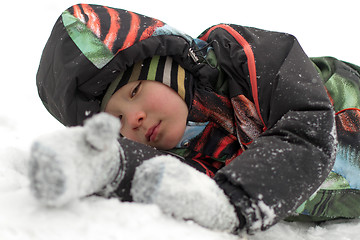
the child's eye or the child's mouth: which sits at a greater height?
the child's eye

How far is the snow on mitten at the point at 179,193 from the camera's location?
604 mm

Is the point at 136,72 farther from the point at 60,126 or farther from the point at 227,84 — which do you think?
the point at 60,126

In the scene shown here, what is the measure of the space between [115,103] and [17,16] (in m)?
1.52

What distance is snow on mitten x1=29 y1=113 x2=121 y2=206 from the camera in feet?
1.69

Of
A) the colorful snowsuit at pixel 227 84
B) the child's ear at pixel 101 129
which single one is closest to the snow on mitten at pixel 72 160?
the child's ear at pixel 101 129

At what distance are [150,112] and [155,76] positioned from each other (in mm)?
122

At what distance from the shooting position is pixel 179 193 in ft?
2.00

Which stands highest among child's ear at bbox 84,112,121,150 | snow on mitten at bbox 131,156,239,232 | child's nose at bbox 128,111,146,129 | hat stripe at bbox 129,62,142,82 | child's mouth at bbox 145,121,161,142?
child's ear at bbox 84,112,121,150

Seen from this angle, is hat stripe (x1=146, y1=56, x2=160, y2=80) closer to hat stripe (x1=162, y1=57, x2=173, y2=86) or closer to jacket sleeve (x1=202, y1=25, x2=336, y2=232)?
hat stripe (x1=162, y1=57, x2=173, y2=86)

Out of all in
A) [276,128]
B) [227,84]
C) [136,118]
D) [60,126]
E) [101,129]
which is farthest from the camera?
[60,126]

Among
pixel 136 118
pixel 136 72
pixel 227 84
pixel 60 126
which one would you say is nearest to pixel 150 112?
pixel 136 118

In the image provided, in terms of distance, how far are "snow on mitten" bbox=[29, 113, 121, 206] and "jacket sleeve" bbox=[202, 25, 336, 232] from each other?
0.25 meters

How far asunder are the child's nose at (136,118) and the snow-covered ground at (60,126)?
280mm

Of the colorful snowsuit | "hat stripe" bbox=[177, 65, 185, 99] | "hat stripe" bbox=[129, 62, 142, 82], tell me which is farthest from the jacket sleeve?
"hat stripe" bbox=[129, 62, 142, 82]
